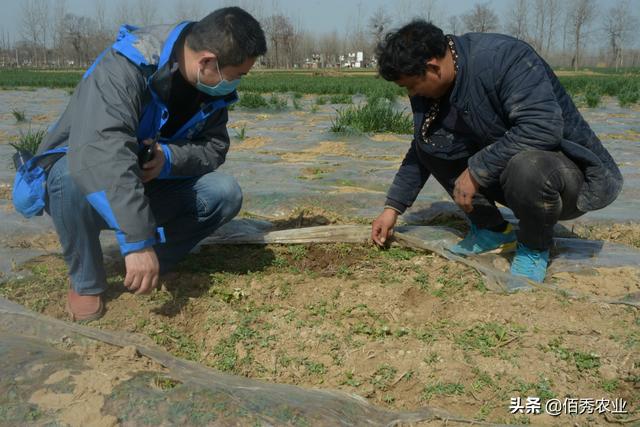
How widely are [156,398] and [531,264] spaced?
1578mm

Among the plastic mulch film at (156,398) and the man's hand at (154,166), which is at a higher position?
the man's hand at (154,166)

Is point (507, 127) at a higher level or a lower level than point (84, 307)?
higher

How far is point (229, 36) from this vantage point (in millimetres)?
1826

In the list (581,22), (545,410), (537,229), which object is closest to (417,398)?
(545,410)

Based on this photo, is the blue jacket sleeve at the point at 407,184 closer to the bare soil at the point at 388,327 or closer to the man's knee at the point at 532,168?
the bare soil at the point at 388,327

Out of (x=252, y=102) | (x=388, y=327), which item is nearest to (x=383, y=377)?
(x=388, y=327)

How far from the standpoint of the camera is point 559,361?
173cm

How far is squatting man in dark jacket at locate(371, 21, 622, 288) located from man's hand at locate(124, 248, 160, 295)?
1.05 meters

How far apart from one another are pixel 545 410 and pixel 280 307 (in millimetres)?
969

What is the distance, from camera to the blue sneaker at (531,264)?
88.6 inches

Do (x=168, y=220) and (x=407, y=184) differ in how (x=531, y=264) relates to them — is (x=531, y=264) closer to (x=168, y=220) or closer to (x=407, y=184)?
(x=407, y=184)

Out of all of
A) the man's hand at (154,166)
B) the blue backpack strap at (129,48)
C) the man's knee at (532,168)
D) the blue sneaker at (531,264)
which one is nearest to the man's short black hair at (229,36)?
the blue backpack strap at (129,48)

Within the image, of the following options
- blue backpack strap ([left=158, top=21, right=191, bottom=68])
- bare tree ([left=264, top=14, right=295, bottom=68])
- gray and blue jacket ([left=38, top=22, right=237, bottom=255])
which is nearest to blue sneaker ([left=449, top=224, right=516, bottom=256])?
gray and blue jacket ([left=38, top=22, right=237, bottom=255])

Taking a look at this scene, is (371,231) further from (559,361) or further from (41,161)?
(41,161)
